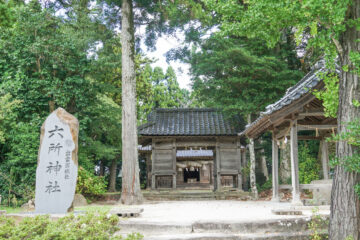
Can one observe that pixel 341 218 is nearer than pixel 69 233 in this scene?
No

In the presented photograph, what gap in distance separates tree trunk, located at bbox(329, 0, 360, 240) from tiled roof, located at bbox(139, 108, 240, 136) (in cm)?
1122

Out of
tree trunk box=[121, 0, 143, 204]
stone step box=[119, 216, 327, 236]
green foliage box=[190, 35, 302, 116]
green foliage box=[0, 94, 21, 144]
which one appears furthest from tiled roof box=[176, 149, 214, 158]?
stone step box=[119, 216, 327, 236]

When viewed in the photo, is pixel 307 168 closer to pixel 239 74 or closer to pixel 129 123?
pixel 239 74

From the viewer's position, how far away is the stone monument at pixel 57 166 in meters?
7.55

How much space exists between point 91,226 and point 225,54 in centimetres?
1151

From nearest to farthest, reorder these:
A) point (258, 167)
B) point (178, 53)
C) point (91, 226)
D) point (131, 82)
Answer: point (91, 226) < point (131, 82) < point (178, 53) < point (258, 167)

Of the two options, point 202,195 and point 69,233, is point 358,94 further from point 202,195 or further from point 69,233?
point 202,195

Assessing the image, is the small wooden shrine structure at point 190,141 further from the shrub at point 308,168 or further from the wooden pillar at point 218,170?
the shrub at point 308,168

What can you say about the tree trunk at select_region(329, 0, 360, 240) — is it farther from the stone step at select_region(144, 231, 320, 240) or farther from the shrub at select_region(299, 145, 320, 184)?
the shrub at select_region(299, 145, 320, 184)

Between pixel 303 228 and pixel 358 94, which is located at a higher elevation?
pixel 358 94

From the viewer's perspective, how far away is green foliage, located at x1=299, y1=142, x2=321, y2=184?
46.4 feet

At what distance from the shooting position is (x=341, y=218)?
459 centimetres

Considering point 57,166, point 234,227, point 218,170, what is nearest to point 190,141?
point 218,170

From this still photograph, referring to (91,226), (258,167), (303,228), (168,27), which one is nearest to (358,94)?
(303,228)
